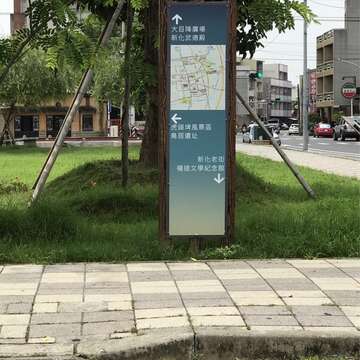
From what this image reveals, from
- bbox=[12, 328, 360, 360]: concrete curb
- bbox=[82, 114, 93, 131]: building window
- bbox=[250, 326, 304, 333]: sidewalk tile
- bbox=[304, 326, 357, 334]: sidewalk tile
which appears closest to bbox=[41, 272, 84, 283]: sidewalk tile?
bbox=[12, 328, 360, 360]: concrete curb

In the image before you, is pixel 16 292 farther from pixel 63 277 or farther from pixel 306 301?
pixel 306 301

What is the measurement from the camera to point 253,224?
9125mm

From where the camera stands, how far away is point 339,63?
282ft

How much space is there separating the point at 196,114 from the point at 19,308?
3.15 meters

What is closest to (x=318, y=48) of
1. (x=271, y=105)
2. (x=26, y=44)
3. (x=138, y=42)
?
(x=271, y=105)

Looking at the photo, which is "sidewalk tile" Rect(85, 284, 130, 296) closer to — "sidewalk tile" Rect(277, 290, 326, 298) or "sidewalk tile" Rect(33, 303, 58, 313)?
"sidewalk tile" Rect(33, 303, 58, 313)

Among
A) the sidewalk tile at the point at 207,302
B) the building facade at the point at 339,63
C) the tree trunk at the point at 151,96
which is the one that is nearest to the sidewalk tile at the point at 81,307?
the sidewalk tile at the point at 207,302

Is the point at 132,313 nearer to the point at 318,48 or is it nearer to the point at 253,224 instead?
the point at 253,224

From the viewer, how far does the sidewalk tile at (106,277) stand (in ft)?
22.3

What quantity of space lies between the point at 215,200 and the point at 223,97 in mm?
1195

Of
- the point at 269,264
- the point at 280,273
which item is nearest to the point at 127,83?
the point at 269,264

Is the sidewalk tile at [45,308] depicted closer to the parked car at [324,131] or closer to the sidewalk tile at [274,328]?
the sidewalk tile at [274,328]

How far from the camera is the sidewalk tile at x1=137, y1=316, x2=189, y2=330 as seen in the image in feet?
17.5

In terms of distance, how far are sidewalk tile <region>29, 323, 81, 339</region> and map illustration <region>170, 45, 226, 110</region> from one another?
10.6ft
